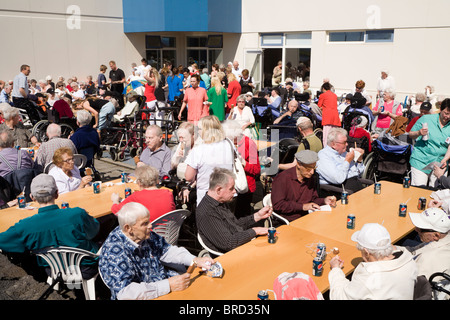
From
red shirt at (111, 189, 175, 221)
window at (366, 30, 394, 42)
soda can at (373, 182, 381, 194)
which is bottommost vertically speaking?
soda can at (373, 182, 381, 194)

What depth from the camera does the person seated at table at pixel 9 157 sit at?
4.76 meters

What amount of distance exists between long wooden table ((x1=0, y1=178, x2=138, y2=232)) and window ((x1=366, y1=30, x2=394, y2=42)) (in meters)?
11.0

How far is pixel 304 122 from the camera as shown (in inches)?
218

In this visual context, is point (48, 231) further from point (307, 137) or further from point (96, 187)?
point (307, 137)

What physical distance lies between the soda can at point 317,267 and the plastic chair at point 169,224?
4.56ft

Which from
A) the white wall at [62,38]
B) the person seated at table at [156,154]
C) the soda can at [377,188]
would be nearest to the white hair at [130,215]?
the person seated at table at [156,154]

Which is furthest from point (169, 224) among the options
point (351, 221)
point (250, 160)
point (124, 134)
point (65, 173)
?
point (124, 134)

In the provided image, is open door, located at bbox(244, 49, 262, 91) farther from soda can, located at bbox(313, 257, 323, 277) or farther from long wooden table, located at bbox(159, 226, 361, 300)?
soda can, located at bbox(313, 257, 323, 277)

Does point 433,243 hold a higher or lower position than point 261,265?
higher

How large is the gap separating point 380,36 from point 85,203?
11811mm

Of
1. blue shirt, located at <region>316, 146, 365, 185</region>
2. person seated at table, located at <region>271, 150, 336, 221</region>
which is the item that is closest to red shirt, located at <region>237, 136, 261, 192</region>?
person seated at table, located at <region>271, 150, 336, 221</region>

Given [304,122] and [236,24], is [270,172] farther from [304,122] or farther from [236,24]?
[236,24]

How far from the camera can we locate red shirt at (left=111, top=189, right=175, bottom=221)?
3689mm

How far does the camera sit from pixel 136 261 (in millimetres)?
2750
